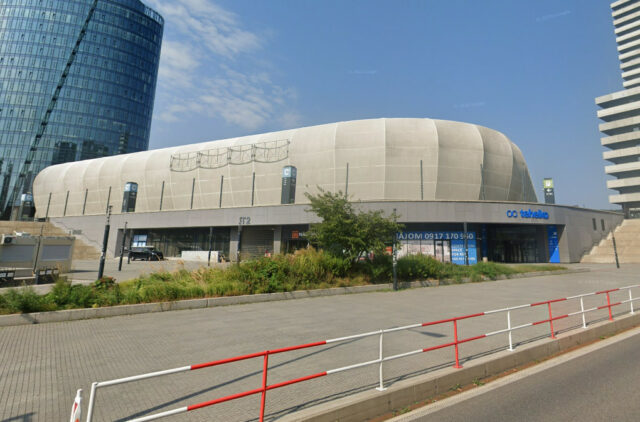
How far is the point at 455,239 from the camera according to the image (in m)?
37.4

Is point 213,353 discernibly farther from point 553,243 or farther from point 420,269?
point 553,243

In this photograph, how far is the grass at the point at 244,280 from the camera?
10.3 meters

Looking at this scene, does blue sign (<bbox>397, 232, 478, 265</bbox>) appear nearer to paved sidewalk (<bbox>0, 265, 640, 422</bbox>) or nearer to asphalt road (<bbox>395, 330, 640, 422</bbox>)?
paved sidewalk (<bbox>0, 265, 640, 422</bbox>)

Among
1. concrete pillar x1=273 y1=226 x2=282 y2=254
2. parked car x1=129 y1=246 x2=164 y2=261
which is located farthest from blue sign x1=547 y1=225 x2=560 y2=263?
parked car x1=129 y1=246 x2=164 y2=261

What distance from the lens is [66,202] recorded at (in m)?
65.0

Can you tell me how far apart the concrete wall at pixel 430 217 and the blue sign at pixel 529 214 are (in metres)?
0.36

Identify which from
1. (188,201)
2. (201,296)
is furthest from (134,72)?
(201,296)

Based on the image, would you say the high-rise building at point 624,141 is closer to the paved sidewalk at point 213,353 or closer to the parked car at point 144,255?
the paved sidewalk at point 213,353

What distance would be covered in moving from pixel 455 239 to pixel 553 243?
12714mm

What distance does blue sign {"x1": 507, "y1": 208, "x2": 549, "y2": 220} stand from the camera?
36.5 meters

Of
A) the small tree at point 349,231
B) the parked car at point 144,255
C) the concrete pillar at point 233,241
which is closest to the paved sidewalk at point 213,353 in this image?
the small tree at point 349,231

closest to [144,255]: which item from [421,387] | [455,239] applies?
[455,239]

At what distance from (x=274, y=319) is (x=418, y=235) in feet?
102

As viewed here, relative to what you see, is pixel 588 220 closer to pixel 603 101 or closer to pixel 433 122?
pixel 433 122
